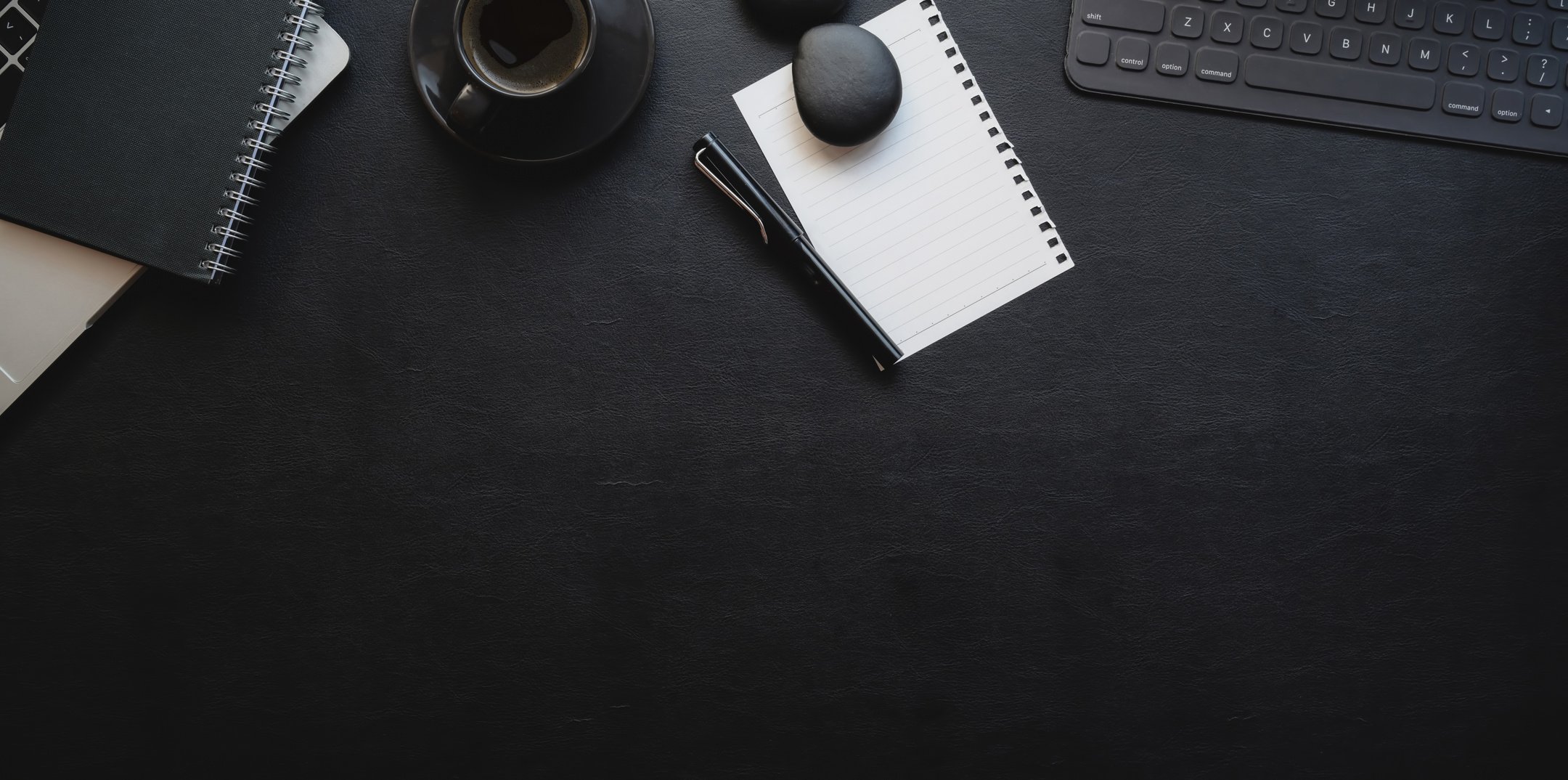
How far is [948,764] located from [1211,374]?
0.39m

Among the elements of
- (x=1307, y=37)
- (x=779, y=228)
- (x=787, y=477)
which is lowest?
(x=787, y=477)

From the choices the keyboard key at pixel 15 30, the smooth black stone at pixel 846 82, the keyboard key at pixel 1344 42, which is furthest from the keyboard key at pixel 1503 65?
A: the keyboard key at pixel 15 30

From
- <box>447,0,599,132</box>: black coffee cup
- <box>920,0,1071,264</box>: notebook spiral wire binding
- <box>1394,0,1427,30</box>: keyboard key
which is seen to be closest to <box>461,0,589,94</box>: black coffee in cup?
<box>447,0,599,132</box>: black coffee cup

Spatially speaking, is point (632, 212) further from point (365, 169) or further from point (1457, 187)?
point (1457, 187)

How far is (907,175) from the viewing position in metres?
0.67

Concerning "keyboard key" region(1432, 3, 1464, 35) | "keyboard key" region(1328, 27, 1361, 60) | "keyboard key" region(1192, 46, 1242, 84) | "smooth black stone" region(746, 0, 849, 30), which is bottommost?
"keyboard key" region(1192, 46, 1242, 84)

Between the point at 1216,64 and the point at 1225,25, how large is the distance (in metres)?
0.03

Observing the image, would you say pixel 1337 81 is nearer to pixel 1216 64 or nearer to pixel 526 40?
pixel 1216 64

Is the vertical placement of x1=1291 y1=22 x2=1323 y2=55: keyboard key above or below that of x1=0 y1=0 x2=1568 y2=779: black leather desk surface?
above

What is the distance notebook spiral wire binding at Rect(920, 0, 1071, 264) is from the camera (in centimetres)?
67

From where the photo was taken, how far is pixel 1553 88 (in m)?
0.67

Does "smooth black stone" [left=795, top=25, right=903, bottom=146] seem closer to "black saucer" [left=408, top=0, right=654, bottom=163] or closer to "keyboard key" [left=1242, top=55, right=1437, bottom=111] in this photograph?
"black saucer" [left=408, top=0, right=654, bottom=163]

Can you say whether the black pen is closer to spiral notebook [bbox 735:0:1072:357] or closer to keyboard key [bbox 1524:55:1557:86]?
spiral notebook [bbox 735:0:1072:357]

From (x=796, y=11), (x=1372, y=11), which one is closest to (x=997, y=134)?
(x=796, y=11)
